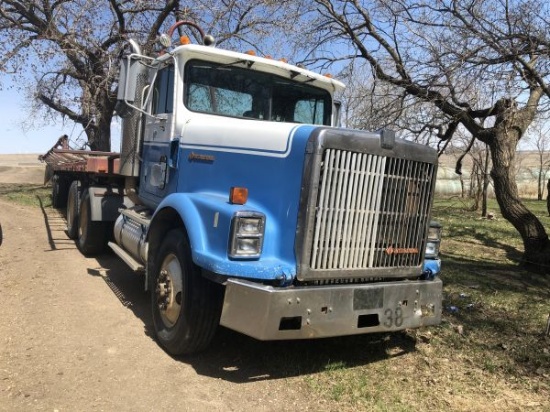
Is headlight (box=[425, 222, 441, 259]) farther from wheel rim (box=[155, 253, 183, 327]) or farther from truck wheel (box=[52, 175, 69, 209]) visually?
truck wheel (box=[52, 175, 69, 209])

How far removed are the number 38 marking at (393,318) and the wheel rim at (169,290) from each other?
1662 mm

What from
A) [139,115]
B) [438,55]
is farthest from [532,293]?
[139,115]

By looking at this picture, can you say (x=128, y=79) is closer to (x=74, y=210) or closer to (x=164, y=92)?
(x=164, y=92)

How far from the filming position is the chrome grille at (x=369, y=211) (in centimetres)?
371

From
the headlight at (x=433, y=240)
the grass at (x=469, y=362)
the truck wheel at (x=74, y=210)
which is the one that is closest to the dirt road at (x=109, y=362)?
the grass at (x=469, y=362)

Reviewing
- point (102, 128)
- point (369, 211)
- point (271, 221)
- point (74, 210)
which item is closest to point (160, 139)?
point (271, 221)

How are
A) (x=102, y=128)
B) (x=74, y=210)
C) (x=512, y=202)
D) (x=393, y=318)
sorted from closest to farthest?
(x=393, y=318)
(x=512, y=202)
(x=74, y=210)
(x=102, y=128)

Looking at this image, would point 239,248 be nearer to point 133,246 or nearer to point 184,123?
point 184,123

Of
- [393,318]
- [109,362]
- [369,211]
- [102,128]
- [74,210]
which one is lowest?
[109,362]

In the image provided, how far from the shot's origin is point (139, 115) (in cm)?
616

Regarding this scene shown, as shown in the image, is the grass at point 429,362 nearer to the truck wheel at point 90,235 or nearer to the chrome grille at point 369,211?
the chrome grille at point 369,211

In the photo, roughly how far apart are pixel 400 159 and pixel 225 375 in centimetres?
219

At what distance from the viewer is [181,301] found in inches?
163

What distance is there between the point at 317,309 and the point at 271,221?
74cm
